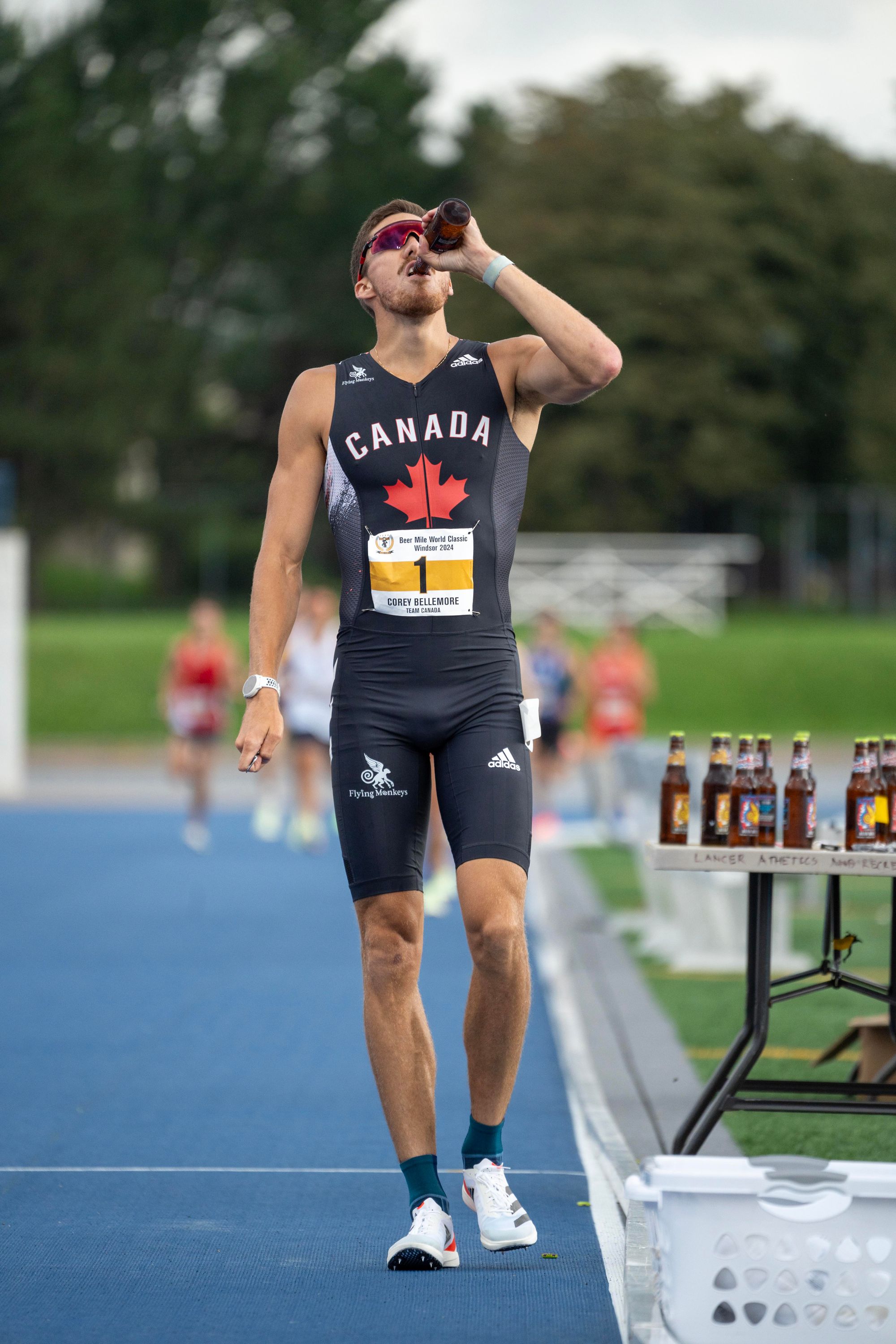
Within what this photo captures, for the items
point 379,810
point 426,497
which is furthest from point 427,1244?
point 426,497

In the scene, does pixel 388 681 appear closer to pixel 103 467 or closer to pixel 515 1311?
pixel 515 1311

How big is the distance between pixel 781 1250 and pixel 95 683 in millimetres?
31281

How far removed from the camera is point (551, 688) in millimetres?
17297

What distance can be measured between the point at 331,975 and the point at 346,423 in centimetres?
544

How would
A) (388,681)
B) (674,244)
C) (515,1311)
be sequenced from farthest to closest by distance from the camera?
(674,244), (388,681), (515,1311)

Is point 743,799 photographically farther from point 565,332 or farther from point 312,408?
point 312,408

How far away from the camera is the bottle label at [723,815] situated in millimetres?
4969

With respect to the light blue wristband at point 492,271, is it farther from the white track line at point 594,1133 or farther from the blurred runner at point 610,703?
the blurred runner at point 610,703

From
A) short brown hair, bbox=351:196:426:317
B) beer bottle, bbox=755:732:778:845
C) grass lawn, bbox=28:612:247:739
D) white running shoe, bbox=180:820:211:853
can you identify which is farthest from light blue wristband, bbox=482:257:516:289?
grass lawn, bbox=28:612:247:739

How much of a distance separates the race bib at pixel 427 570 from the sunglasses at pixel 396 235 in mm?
687

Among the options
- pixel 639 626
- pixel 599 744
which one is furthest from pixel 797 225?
pixel 599 744

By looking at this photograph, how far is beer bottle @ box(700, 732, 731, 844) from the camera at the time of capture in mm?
4988

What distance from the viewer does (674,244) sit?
46156mm

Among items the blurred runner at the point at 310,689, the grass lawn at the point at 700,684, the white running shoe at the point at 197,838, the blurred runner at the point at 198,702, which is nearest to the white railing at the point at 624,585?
the grass lawn at the point at 700,684
